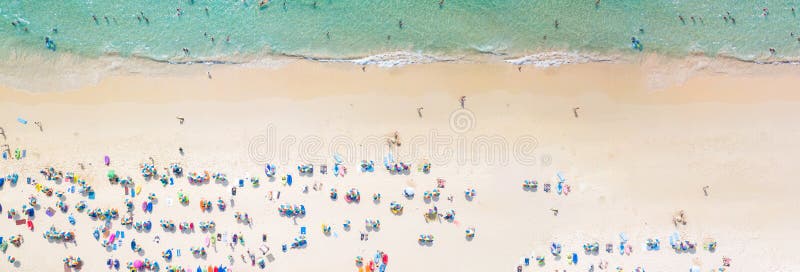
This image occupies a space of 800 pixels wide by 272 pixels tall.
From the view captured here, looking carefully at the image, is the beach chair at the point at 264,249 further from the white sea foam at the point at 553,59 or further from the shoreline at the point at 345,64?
the white sea foam at the point at 553,59

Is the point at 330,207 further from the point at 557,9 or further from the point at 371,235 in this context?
the point at 557,9

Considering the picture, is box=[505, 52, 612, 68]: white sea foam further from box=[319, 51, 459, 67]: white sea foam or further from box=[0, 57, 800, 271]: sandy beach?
box=[319, 51, 459, 67]: white sea foam

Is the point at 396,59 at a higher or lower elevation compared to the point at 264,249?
higher

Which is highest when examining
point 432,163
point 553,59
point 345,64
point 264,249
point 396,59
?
point 553,59

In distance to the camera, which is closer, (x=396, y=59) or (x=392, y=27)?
(x=396, y=59)

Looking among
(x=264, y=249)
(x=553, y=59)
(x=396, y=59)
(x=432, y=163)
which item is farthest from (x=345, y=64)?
(x=553, y=59)

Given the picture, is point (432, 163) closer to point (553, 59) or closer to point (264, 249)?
point (553, 59)

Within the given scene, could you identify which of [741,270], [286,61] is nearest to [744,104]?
[741,270]
